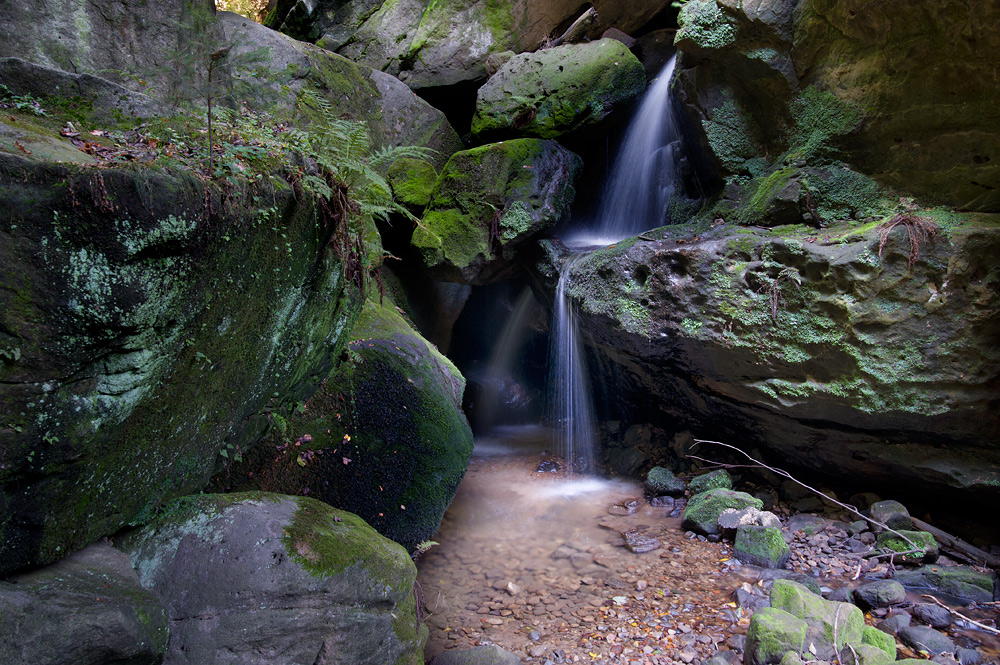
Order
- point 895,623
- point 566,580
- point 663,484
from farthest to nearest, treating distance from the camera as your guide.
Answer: point 663,484 → point 566,580 → point 895,623

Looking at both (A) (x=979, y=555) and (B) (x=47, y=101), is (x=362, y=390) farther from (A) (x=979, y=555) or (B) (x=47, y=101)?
(A) (x=979, y=555)

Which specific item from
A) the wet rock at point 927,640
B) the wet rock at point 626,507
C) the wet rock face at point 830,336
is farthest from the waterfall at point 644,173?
the wet rock at point 927,640

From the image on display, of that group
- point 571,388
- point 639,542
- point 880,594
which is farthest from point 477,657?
point 571,388

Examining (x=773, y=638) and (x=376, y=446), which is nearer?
(x=773, y=638)

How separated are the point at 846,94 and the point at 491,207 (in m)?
4.60

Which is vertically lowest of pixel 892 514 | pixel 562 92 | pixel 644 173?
pixel 892 514

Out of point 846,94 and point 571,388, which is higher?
point 846,94

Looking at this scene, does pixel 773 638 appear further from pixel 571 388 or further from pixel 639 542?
pixel 571 388

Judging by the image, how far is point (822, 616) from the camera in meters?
3.69

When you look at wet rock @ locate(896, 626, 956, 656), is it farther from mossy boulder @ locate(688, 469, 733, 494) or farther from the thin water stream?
mossy boulder @ locate(688, 469, 733, 494)

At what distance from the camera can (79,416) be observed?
2031 mm

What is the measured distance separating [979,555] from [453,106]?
1040cm

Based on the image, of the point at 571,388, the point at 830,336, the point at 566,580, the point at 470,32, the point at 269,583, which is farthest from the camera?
the point at 470,32

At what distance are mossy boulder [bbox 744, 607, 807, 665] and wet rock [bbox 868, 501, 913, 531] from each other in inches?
110
